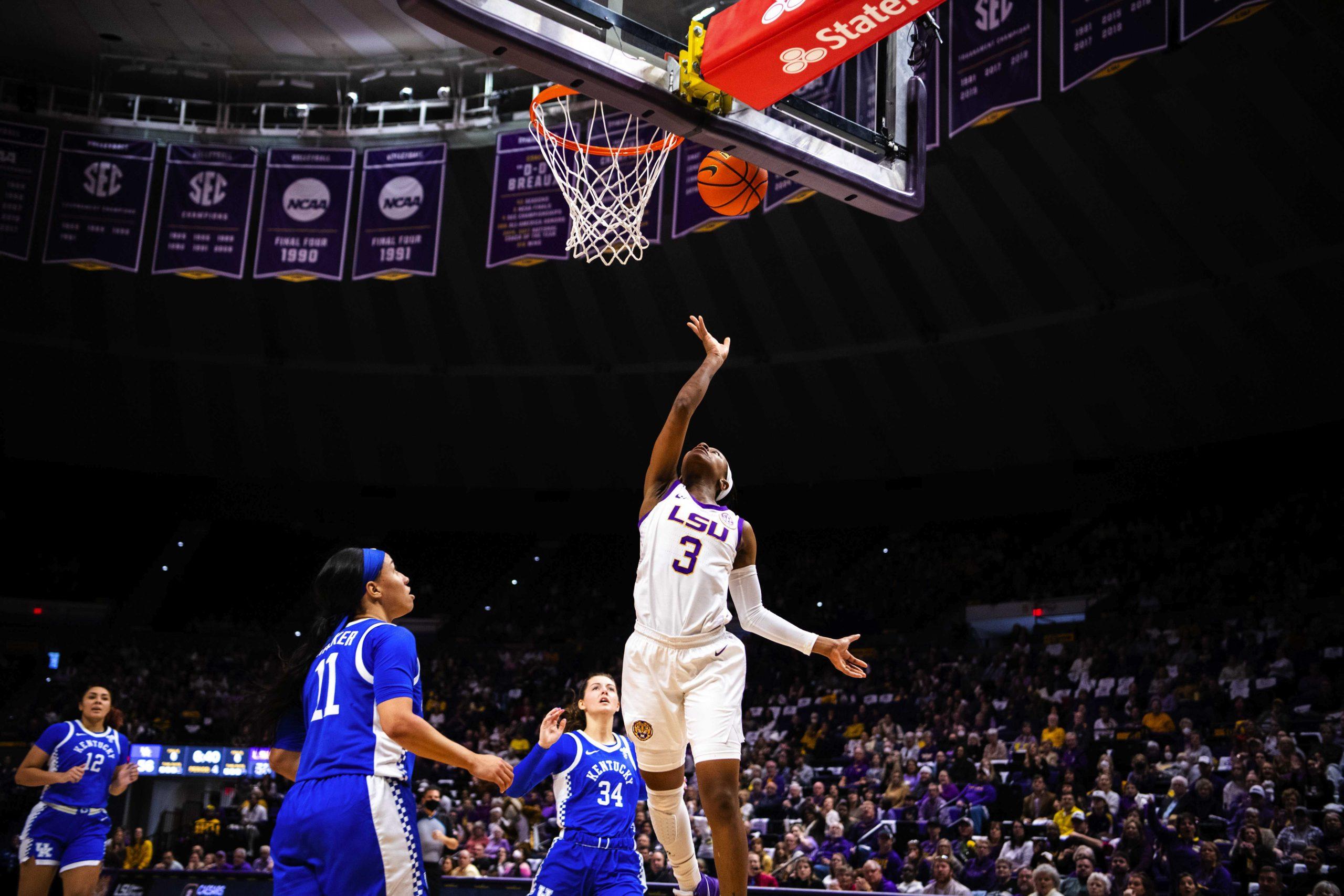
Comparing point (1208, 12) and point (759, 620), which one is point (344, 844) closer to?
point (759, 620)

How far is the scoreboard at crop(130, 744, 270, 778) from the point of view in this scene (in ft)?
68.1

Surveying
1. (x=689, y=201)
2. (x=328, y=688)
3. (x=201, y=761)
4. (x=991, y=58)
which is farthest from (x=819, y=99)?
(x=201, y=761)

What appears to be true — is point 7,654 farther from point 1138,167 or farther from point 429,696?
point 1138,167

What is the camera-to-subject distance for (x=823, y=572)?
80.6ft

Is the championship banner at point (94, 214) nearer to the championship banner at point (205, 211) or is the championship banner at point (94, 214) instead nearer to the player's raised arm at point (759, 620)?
the championship banner at point (205, 211)

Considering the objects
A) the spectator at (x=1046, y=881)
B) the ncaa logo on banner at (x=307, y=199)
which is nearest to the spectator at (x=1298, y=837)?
the spectator at (x=1046, y=881)

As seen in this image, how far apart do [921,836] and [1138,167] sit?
34.7 feet

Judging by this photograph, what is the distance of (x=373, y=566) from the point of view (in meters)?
4.11

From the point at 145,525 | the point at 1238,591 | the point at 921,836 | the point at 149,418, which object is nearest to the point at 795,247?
the point at 1238,591

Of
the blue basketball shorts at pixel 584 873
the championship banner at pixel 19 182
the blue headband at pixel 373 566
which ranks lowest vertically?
the blue basketball shorts at pixel 584 873

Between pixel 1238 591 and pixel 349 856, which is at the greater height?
pixel 1238 591

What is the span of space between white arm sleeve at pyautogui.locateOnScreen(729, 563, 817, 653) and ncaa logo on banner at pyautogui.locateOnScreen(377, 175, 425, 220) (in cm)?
1292

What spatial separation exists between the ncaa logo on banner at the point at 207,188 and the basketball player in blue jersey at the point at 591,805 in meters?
13.4

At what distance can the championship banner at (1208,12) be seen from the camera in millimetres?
10719
